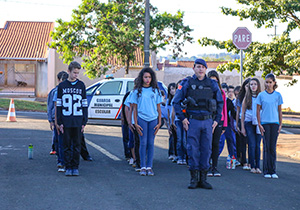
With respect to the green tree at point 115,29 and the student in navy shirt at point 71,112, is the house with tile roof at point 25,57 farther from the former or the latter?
the student in navy shirt at point 71,112

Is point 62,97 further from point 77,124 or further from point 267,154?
point 267,154

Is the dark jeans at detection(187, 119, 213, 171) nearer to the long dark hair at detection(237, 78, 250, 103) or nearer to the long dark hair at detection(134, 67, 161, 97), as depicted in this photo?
the long dark hair at detection(134, 67, 161, 97)

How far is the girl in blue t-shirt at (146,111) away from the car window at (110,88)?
9.44m

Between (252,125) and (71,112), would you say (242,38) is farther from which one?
(71,112)

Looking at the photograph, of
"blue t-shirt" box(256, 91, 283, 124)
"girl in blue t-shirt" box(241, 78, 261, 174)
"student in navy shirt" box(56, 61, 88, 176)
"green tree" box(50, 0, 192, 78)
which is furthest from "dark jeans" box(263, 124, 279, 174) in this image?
"green tree" box(50, 0, 192, 78)

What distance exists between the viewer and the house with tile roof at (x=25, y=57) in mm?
36656

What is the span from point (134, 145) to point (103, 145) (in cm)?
340

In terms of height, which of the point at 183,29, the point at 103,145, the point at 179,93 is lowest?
the point at 103,145

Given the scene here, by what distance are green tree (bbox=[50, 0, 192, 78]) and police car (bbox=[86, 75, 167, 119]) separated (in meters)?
10.5

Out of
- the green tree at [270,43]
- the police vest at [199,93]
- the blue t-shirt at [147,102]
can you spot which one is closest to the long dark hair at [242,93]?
the blue t-shirt at [147,102]

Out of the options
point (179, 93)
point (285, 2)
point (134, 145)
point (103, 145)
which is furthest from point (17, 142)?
point (285, 2)

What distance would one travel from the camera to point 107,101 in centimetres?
1836

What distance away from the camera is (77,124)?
8.62m

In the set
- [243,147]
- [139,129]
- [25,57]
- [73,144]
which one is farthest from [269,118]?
[25,57]
